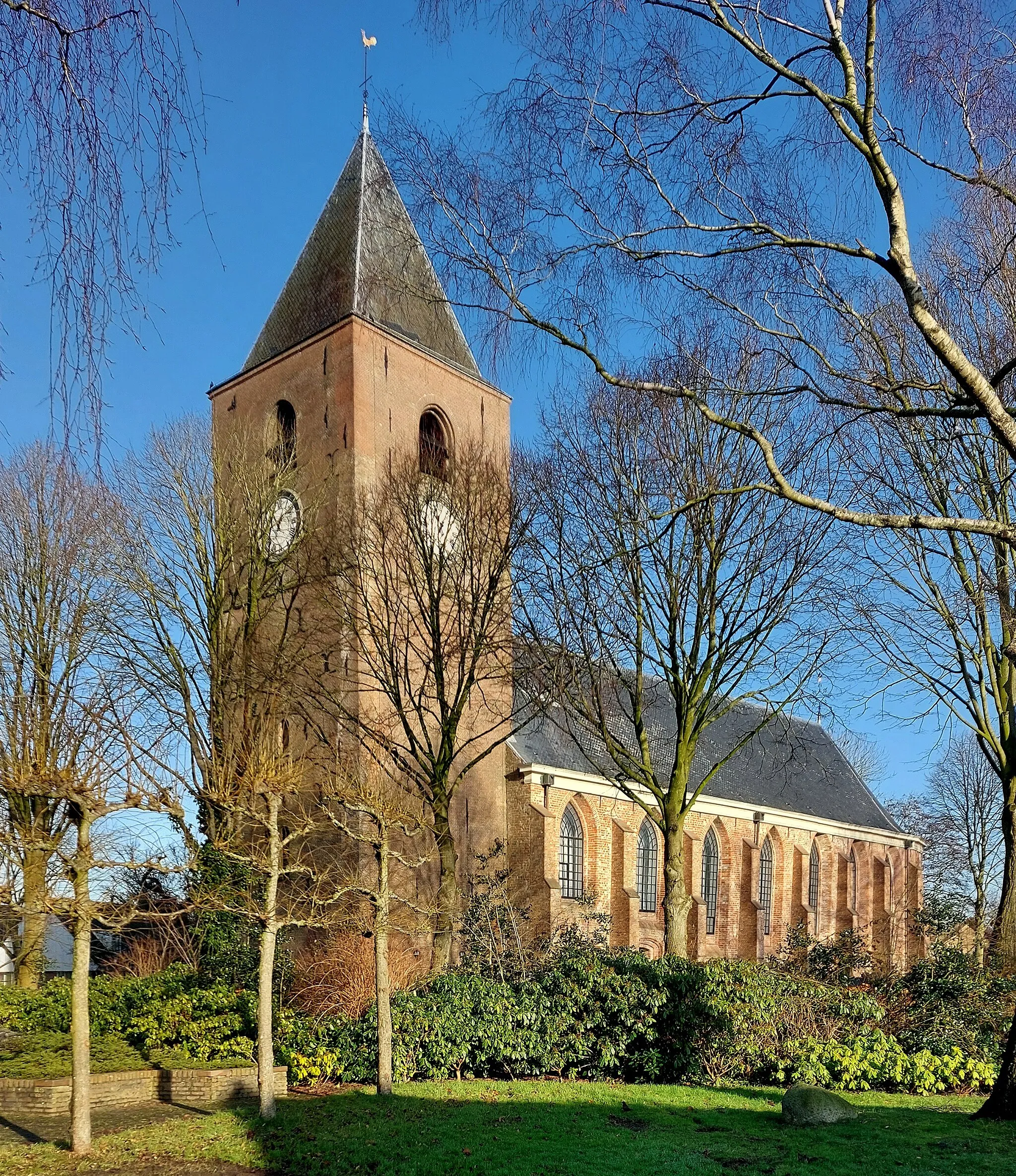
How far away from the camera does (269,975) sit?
1111 cm

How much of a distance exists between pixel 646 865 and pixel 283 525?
50.1ft

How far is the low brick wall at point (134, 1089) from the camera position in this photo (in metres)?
11.7

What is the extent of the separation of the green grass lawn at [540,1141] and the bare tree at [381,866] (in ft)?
2.80

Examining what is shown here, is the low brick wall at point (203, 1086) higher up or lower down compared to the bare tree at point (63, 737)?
lower down

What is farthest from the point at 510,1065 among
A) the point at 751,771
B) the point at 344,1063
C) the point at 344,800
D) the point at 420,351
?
the point at 751,771

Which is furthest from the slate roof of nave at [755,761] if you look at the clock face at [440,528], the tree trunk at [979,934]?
the clock face at [440,528]

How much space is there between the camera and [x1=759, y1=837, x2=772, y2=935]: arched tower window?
116ft

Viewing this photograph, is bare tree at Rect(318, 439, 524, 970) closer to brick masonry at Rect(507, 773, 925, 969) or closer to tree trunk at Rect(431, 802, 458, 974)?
tree trunk at Rect(431, 802, 458, 974)

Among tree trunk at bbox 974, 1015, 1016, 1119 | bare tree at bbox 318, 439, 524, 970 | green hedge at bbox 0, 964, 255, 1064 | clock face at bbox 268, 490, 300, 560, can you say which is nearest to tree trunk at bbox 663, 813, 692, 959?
bare tree at bbox 318, 439, 524, 970

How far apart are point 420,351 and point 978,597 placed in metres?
16.0

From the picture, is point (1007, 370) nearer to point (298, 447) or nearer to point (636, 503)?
point (636, 503)

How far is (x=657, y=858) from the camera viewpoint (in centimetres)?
3180

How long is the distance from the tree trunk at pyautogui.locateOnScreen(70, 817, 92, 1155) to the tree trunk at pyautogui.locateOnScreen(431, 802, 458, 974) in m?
8.43

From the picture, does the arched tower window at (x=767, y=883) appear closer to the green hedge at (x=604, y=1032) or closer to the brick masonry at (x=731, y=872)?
the brick masonry at (x=731, y=872)
